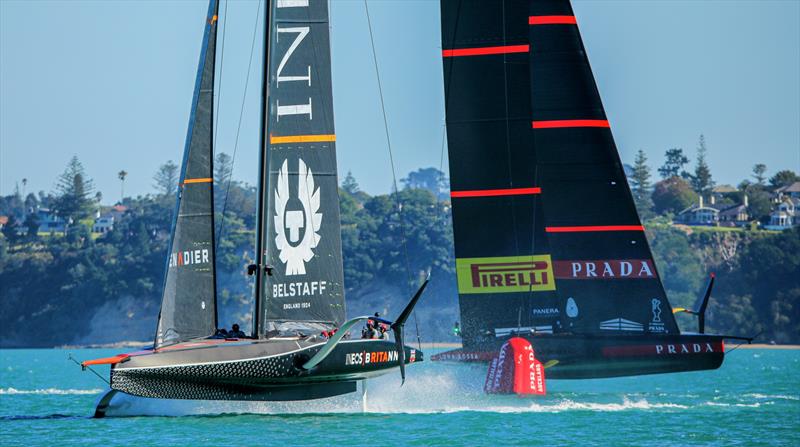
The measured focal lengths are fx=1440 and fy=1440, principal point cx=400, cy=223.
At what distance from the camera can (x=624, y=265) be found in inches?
1427

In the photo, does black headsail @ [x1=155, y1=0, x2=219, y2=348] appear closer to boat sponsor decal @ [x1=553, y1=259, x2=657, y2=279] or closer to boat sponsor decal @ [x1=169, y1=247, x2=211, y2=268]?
boat sponsor decal @ [x1=169, y1=247, x2=211, y2=268]

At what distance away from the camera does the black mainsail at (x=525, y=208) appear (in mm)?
35125

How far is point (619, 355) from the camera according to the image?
3475 centimetres

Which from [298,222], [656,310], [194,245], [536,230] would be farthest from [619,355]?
[194,245]

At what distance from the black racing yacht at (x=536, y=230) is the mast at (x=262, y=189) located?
8.94 m

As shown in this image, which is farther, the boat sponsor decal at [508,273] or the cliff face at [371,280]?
the cliff face at [371,280]

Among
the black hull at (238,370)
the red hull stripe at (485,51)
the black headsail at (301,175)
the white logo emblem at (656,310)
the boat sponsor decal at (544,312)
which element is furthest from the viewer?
the white logo emblem at (656,310)

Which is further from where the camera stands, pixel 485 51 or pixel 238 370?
pixel 485 51

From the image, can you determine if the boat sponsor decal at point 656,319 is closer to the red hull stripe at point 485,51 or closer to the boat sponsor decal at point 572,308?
the boat sponsor decal at point 572,308

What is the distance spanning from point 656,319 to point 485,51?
7946 mm

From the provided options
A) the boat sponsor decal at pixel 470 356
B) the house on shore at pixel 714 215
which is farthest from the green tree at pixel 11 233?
the boat sponsor decal at pixel 470 356

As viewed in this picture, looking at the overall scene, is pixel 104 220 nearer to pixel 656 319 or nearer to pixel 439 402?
pixel 656 319

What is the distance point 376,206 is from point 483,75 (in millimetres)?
109793

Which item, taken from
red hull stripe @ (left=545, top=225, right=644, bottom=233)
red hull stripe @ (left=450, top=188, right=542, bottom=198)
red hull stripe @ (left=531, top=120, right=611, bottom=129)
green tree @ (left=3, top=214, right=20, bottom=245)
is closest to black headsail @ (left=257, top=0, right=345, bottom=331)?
red hull stripe @ (left=450, top=188, right=542, bottom=198)
